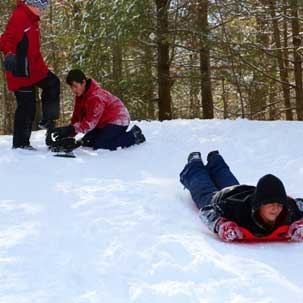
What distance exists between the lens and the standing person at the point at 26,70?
606cm

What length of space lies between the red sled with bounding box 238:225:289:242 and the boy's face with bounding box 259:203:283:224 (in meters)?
0.07

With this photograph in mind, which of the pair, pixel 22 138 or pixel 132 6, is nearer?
pixel 22 138

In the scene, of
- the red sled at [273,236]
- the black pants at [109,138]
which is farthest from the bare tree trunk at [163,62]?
the red sled at [273,236]

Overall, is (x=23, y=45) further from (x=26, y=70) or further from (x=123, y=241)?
(x=123, y=241)

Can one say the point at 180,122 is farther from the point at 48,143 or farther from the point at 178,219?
the point at 178,219

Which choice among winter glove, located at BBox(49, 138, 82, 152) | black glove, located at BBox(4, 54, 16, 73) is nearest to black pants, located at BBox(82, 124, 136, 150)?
winter glove, located at BBox(49, 138, 82, 152)

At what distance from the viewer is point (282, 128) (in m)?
7.27

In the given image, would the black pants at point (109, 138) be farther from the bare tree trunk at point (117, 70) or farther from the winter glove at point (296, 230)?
the bare tree trunk at point (117, 70)

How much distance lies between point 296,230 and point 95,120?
3.52 metres

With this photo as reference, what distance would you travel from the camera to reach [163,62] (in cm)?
1170

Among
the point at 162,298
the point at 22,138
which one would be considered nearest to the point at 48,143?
the point at 22,138

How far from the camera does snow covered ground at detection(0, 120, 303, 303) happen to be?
2.76m

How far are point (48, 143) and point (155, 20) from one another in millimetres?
5111

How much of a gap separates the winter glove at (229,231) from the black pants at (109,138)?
3.36 metres
